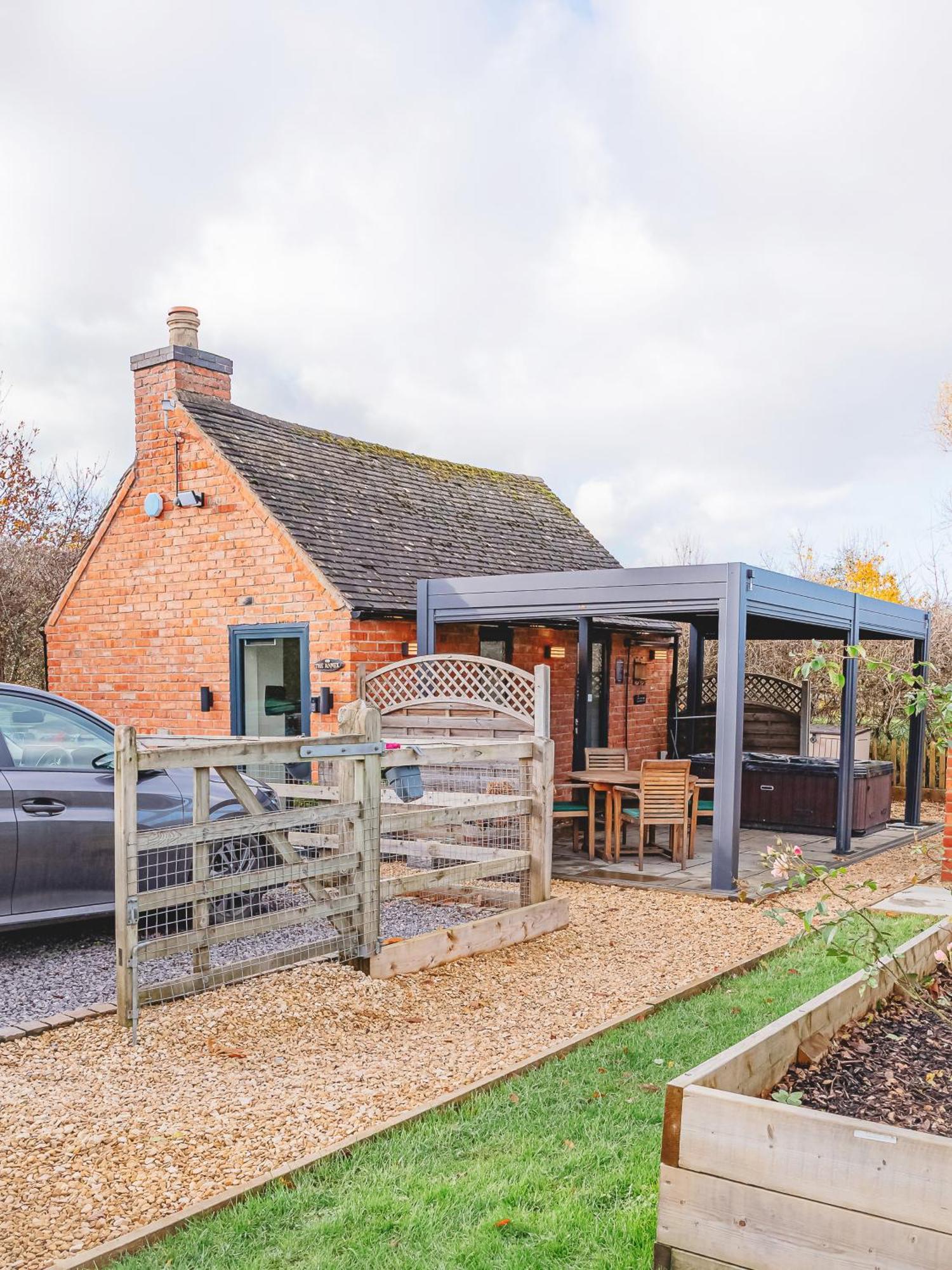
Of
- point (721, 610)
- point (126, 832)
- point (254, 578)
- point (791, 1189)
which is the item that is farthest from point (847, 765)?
point (791, 1189)

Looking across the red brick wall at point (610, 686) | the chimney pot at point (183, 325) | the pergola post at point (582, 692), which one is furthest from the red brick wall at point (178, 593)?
the pergola post at point (582, 692)

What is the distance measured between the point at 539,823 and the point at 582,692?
16.0ft

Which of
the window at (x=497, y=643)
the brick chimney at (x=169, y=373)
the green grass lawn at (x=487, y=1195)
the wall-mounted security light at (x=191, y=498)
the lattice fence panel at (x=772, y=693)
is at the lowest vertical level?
the green grass lawn at (x=487, y=1195)

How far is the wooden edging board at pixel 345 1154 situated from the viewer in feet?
9.55

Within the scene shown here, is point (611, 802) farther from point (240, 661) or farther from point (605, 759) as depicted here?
point (240, 661)

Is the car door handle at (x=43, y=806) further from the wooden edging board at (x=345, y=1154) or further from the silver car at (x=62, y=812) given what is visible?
the wooden edging board at (x=345, y=1154)

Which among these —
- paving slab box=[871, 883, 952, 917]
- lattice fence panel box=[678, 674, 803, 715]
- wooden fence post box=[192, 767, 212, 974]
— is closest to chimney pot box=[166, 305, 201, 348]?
wooden fence post box=[192, 767, 212, 974]

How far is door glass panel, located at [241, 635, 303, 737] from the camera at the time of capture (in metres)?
11.1

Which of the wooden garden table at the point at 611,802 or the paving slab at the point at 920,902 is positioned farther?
the wooden garden table at the point at 611,802

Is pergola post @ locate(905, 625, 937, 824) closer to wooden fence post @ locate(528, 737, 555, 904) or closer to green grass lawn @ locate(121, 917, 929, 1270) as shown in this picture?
wooden fence post @ locate(528, 737, 555, 904)

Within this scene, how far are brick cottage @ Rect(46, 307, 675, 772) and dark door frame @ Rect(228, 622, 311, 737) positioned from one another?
0.7 inches

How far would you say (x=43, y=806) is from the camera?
6141 mm

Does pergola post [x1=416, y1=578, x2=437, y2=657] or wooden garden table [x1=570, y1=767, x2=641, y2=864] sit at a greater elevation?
pergola post [x1=416, y1=578, x2=437, y2=657]

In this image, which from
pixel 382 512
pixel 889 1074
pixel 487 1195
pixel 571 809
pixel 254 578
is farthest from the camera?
pixel 382 512
